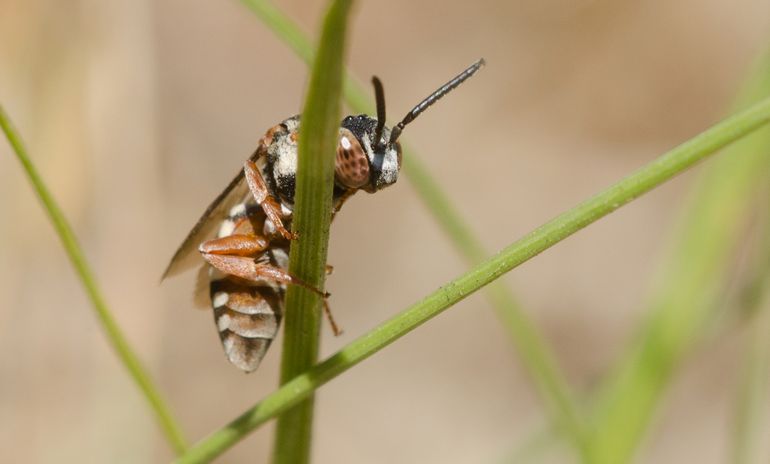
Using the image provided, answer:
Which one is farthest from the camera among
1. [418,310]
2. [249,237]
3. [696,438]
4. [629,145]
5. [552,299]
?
[629,145]

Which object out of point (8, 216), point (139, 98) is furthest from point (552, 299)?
point (8, 216)

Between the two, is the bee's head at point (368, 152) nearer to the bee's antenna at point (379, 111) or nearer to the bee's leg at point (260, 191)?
the bee's antenna at point (379, 111)

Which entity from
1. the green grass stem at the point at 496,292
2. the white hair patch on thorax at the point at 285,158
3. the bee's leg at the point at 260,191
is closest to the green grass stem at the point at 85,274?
the bee's leg at the point at 260,191

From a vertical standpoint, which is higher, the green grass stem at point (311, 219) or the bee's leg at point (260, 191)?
the bee's leg at point (260, 191)

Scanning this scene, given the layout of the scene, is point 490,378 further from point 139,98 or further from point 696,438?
point 139,98

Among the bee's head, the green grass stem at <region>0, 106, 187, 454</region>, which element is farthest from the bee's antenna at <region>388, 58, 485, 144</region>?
the green grass stem at <region>0, 106, 187, 454</region>

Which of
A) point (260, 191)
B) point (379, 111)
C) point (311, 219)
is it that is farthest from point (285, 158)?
point (311, 219)

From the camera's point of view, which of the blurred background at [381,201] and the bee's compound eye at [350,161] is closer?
the bee's compound eye at [350,161]

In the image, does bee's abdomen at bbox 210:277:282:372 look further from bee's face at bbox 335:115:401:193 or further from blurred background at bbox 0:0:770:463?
blurred background at bbox 0:0:770:463
